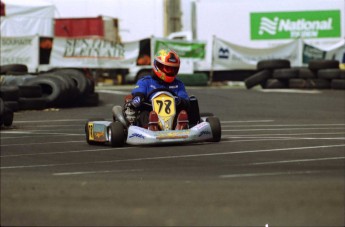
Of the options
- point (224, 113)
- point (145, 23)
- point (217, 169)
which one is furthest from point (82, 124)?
point (145, 23)

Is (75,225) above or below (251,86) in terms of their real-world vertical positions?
above

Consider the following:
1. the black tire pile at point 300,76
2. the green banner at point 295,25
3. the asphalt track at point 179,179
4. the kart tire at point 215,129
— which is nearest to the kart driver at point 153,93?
the kart tire at point 215,129

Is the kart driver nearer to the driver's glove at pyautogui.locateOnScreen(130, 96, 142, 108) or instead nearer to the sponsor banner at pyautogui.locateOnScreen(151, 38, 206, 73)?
the driver's glove at pyautogui.locateOnScreen(130, 96, 142, 108)

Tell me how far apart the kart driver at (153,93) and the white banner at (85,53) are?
1738cm

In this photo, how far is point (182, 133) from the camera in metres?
9.39

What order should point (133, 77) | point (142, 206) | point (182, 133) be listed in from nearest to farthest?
point (142, 206), point (182, 133), point (133, 77)

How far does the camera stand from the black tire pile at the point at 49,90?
1535 centimetres

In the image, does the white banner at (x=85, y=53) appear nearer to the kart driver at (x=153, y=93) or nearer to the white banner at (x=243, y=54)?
the white banner at (x=243, y=54)

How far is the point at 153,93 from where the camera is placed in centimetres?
976

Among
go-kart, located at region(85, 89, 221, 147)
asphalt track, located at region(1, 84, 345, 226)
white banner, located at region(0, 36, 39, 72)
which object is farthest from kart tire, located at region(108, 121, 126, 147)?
white banner, located at region(0, 36, 39, 72)

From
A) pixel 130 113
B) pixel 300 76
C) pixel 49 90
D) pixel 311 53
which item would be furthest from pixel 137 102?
pixel 311 53

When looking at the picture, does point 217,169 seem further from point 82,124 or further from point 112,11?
point 112,11

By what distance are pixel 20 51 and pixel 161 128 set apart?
57.8ft

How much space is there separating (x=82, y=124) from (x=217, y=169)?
616 centimetres
